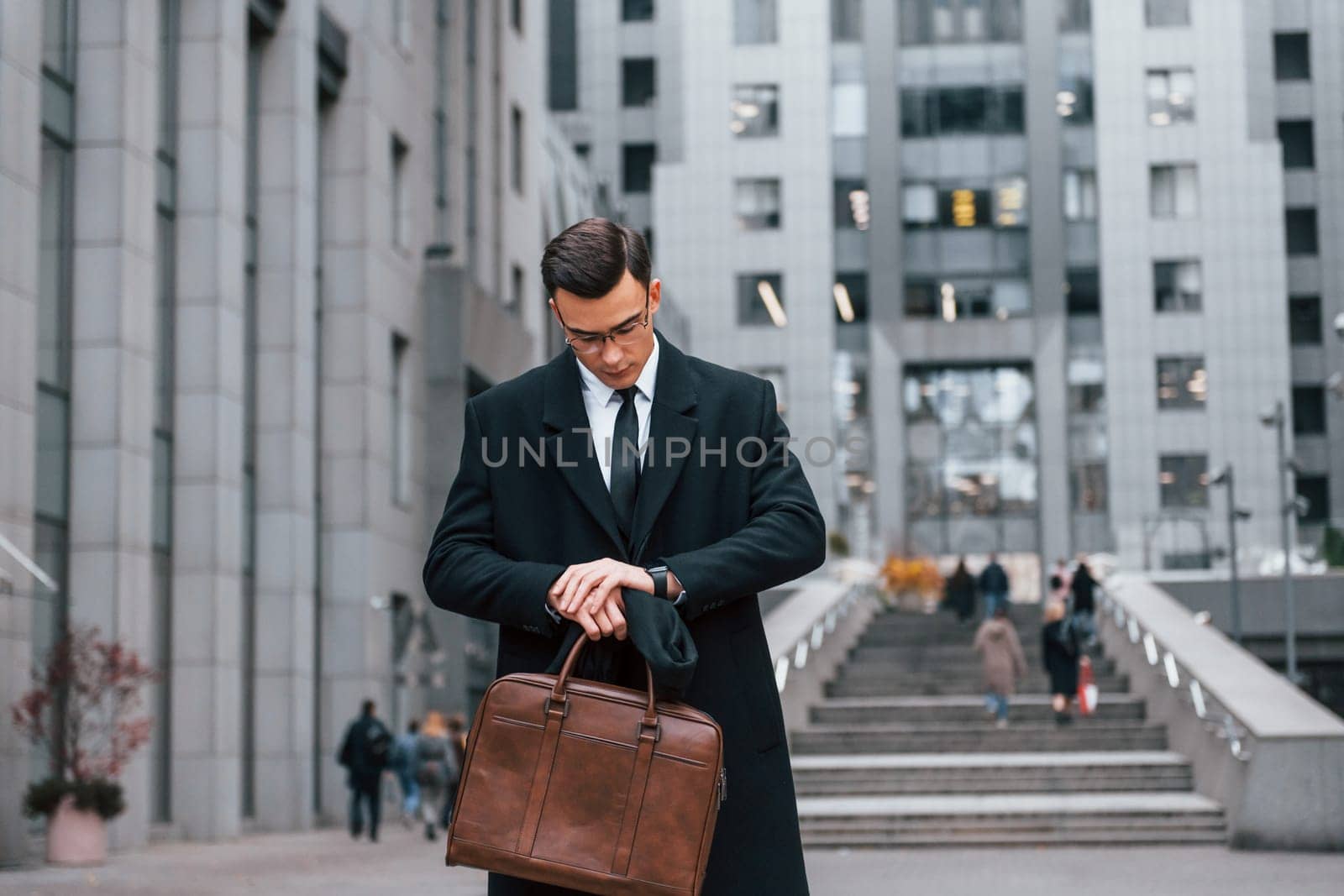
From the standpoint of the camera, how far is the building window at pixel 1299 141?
2655 inches

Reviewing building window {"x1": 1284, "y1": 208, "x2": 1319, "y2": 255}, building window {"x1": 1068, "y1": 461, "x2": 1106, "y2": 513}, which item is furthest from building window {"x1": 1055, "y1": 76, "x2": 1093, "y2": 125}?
building window {"x1": 1068, "y1": 461, "x2": 1106, "y2": 513}

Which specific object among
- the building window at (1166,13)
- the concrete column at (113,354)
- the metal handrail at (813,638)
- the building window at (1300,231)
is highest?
the building window at (1166,13)

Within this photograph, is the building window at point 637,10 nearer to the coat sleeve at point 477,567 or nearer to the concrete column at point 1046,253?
the concrete column at point 1046,253

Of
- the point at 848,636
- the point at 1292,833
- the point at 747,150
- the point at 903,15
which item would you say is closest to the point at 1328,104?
the point at 903,15

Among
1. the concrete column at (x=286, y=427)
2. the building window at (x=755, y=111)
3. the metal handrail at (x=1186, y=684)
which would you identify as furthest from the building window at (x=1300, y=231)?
the concrete column at (x=286, y=427)

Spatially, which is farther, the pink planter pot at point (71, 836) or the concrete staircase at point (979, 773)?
the pink planter pot at point (71, 836)

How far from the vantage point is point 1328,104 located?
6694cm

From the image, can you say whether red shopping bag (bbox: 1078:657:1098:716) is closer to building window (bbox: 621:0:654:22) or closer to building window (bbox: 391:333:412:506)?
building window (bbox: 391:333:412:506)

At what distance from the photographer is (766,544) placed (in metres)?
3.23

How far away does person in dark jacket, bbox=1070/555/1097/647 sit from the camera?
2652cm

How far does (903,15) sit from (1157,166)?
392 inches

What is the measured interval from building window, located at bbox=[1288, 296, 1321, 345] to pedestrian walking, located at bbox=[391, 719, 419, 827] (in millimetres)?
46511

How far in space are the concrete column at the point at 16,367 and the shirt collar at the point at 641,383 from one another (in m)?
15.6

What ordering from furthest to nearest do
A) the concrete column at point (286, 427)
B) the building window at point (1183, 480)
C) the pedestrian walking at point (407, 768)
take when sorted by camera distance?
the building window at point (1183, 480), the concrete column at point (286, 427), the pedestrian walking at point (407, 768)
